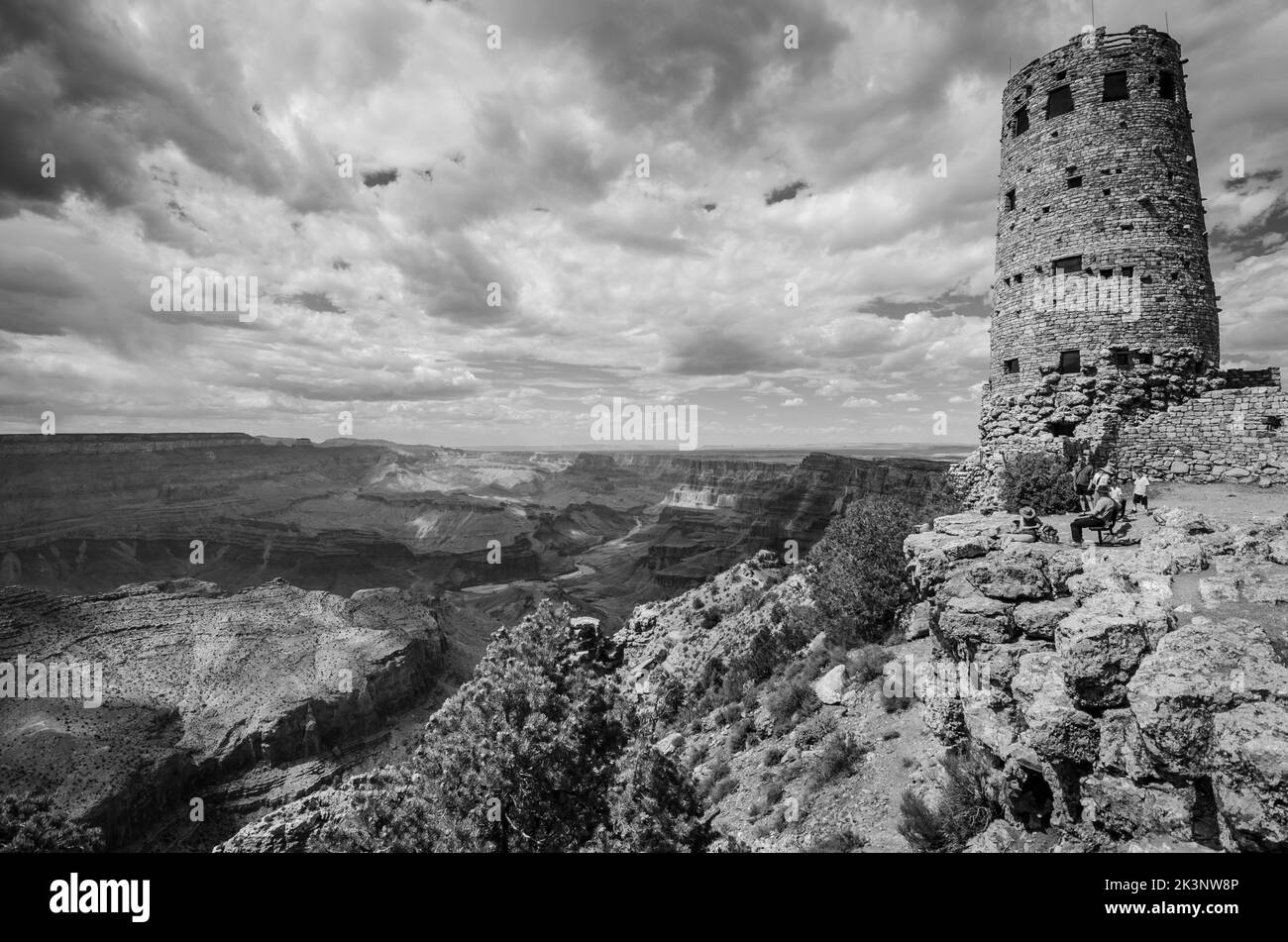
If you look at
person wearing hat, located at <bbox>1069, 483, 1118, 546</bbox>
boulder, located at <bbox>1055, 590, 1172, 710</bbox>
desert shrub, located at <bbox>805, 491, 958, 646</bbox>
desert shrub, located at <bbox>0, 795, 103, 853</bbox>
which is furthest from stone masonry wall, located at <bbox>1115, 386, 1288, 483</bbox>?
desert shrub, located at <bbox>0, 795, 103, 853</bbox>

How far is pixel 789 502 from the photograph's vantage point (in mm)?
117625

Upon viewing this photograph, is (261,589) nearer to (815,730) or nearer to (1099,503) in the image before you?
(815,730)

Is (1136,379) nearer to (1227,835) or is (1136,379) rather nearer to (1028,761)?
(1028,761)

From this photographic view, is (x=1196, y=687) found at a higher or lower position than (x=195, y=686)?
higher

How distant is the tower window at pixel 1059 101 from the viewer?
19.5 m

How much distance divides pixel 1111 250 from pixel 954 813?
1896 cm

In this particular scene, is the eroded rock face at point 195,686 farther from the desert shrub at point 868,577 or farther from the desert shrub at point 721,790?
the desert shrub at point 868,577

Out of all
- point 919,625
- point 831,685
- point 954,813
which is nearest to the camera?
point 954,813

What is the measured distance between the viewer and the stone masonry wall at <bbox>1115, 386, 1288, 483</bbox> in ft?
53.7

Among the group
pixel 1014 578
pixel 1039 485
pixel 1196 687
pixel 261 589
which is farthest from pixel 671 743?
pixel 261 589

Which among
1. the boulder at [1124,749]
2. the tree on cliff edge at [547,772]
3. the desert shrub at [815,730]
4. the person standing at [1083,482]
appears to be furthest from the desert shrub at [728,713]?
the boulder at [1124,749]

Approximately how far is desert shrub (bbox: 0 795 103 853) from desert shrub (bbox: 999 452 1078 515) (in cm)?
→ 2959

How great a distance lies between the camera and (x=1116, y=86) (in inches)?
747
